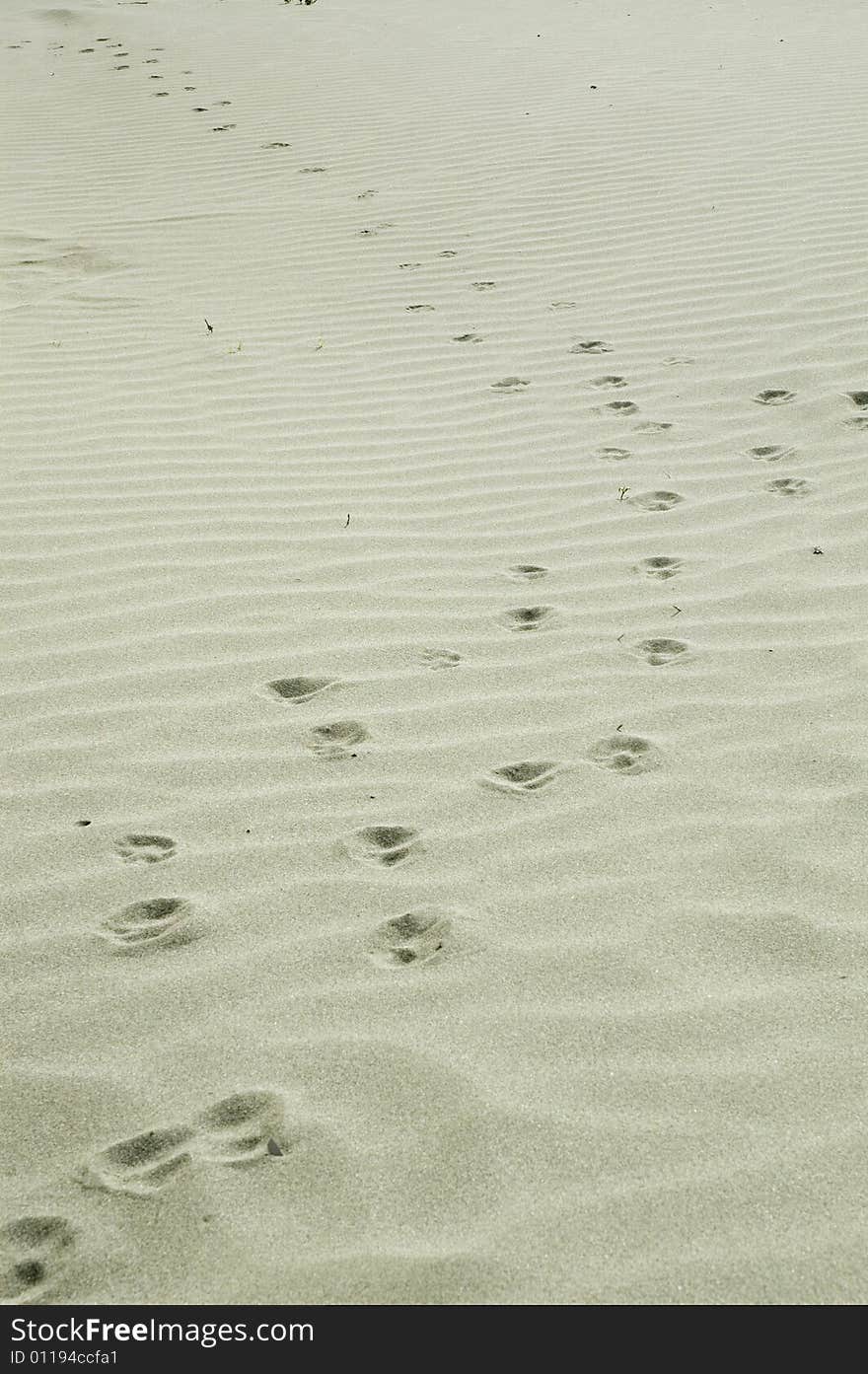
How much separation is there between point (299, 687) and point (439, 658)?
354 mm

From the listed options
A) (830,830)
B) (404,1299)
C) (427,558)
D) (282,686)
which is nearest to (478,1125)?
(404,1299)

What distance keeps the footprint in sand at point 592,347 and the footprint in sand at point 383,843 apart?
322 cm

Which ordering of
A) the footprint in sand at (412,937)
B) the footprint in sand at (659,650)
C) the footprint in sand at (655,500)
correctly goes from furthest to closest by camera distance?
the footprint in sand at (655,500) < the footprint in sand at (659,650) < the footprint in sand at (412,937)

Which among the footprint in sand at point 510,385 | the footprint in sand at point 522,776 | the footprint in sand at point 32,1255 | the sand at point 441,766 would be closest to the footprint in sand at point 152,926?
the sand at point 441,766

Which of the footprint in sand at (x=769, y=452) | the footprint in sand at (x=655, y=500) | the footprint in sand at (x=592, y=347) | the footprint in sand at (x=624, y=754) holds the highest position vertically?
the footprint in sand at (x=592, y=347)

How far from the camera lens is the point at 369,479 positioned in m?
4.28

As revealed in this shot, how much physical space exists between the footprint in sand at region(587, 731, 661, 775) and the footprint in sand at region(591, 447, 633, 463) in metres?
1.70

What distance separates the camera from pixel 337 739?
295 centimetres

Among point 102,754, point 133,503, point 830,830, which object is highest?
point 133,503

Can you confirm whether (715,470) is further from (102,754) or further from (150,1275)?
(150,1275)

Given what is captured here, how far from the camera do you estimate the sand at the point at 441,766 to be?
1881mm

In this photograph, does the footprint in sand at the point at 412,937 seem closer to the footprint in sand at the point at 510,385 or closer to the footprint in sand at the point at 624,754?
the footprint in sand at the point at 624,754

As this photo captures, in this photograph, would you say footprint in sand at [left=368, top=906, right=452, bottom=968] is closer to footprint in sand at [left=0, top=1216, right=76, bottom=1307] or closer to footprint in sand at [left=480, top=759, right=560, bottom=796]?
footprint in sand at [left=480, top=759, right=560, bottom=796]

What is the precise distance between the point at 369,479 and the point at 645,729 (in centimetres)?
167
